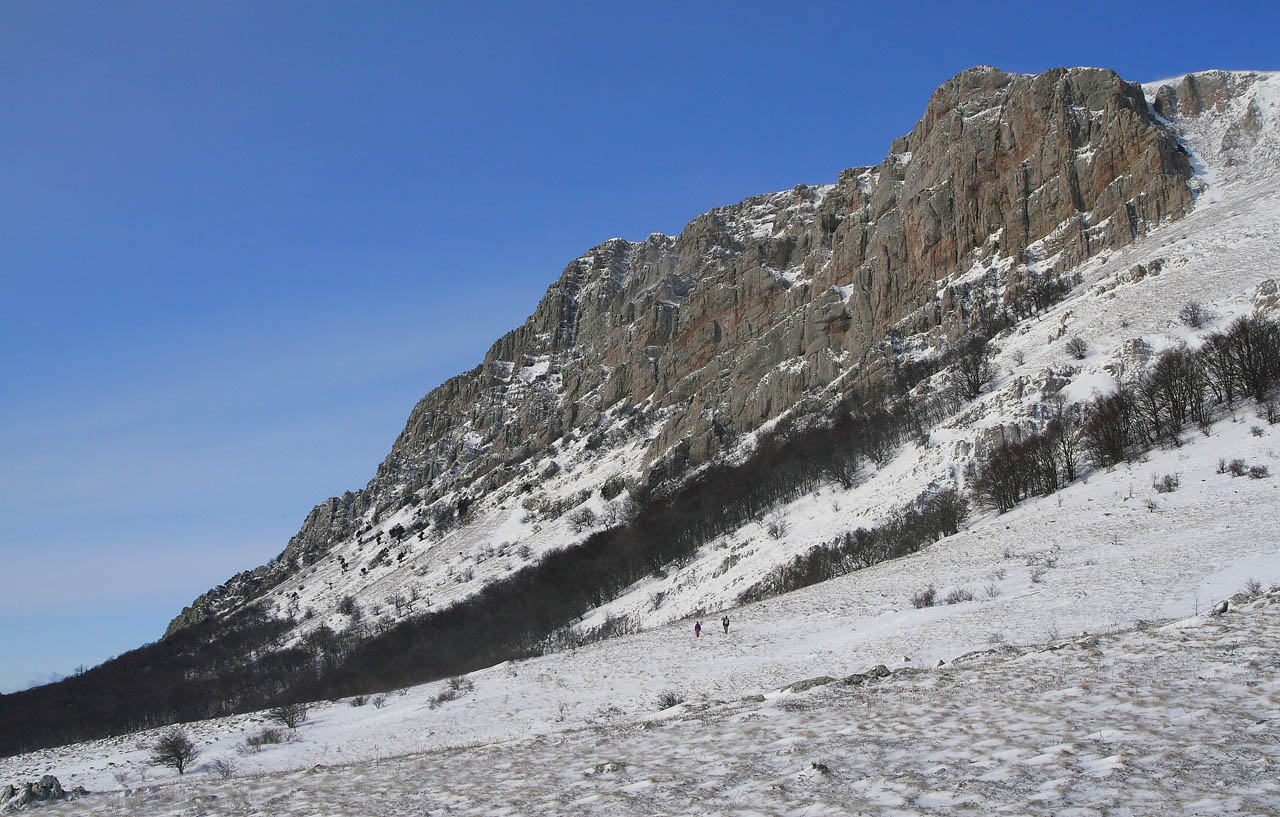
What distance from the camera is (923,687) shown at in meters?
11.7

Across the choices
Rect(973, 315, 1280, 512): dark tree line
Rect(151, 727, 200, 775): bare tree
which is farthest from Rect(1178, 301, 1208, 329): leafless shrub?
Rect(151, 727, 200, 775): bare tree

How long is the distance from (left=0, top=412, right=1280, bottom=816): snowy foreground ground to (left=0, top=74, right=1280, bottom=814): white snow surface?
0.19ft

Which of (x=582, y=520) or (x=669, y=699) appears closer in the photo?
(x=669, y=699)

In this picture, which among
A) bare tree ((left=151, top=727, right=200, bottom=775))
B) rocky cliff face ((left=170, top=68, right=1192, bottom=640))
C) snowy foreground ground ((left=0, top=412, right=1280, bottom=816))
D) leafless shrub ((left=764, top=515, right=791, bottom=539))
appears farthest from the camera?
rocky cliff face ((left=170, top=68, right=1192, bottom=640))

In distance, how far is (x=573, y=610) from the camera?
69250 mm

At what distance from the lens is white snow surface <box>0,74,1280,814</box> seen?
23.4ft

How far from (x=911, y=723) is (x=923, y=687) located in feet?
8.46

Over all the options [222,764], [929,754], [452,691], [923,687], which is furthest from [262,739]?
[929,754]

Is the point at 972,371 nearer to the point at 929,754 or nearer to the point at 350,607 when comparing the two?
the point at 929,754

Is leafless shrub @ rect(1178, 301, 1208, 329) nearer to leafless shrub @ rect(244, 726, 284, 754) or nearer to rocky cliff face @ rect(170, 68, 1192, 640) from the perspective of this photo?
rocky cliff face @ rect(170, 68, 1192, 640)

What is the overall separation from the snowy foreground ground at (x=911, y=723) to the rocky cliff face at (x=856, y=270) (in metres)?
72.7

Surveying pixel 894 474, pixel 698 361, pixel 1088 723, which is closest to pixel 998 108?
pixel 698 361

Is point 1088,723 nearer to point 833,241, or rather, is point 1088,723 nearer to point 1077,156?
point 1077,156

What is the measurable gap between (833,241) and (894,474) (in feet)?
314
